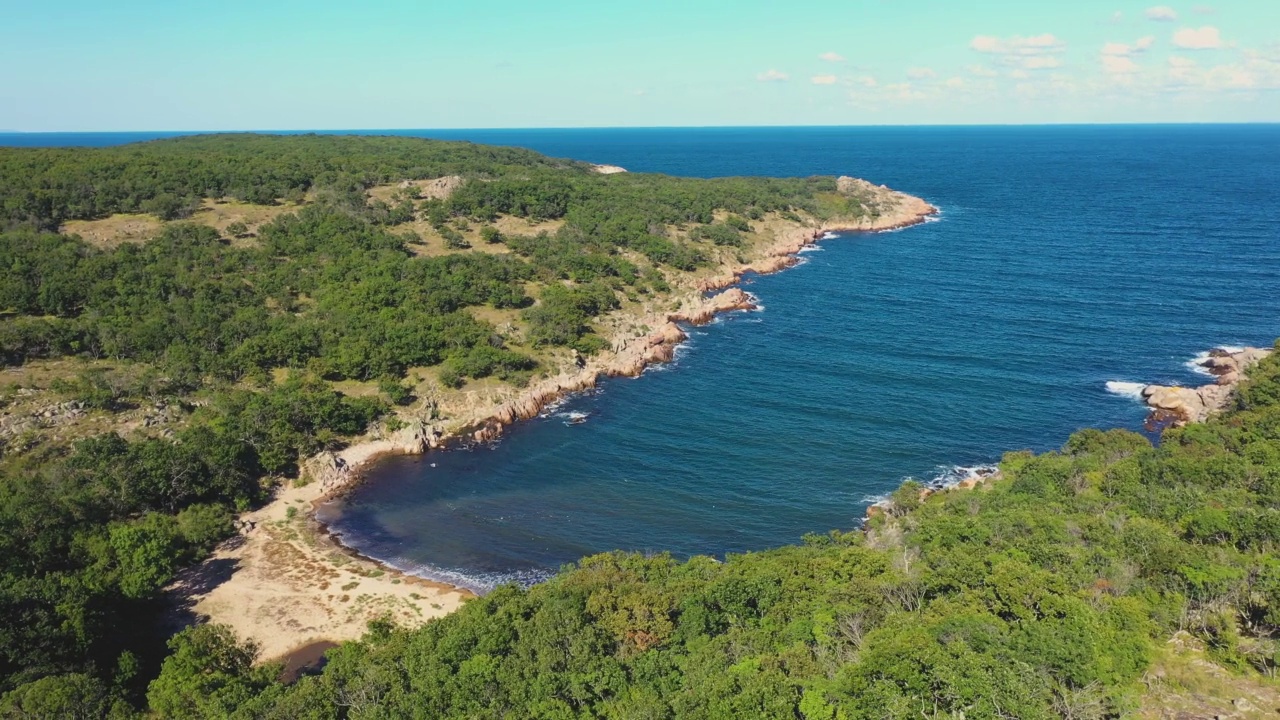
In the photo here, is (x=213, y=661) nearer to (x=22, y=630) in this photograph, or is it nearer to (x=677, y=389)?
(x=22, y=630)

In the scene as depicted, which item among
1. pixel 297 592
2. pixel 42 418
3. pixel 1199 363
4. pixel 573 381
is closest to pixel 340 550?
pixel 297 592

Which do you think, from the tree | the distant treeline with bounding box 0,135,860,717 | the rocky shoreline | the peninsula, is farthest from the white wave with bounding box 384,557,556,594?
the rocky shoreline

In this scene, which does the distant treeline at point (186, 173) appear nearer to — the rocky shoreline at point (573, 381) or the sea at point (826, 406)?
the rocky shoreline at point (573, 381)

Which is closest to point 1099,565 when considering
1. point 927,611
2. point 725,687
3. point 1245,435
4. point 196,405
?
point 927,611

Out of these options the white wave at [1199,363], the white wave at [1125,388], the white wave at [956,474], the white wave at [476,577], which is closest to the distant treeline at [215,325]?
the white wave at [476,577]

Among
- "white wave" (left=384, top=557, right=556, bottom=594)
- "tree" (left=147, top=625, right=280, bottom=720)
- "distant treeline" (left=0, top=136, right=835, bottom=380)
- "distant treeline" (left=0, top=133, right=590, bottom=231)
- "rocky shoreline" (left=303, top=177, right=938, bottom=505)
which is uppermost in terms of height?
Answer: "distant treeline" (left=0, top=133, right=590, bottom=231)

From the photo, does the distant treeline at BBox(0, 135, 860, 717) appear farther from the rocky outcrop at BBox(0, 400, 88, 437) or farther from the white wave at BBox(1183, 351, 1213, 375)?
the white wave at BBox(1183, 351, 1213, 375)
